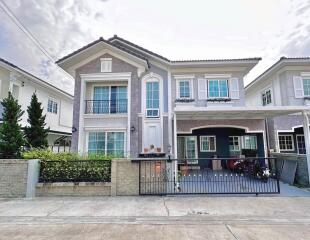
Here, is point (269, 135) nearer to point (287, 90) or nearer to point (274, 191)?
point (287, 90)

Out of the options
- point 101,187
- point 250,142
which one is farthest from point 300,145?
point 101,187

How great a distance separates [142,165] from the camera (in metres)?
7.89

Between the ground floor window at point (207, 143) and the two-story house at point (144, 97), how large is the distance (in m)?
2.00

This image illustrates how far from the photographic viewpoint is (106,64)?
42.0 ft

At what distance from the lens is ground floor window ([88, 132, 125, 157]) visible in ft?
40.5

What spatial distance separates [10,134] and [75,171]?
393 centimetres

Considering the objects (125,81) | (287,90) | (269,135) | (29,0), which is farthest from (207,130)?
(29,0)

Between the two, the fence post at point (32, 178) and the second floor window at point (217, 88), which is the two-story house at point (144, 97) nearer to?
the second floor window at point (217, 88)

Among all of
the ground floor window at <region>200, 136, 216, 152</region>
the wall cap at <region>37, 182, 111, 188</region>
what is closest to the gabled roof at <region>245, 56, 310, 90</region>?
the ground floor window at <region>200, 136, 216, 152</region>

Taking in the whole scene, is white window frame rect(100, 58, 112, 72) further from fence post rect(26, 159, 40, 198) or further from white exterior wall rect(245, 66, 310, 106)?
white exterior wall rect(245, 66, 310, 106)

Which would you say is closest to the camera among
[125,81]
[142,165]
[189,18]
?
[142,165]

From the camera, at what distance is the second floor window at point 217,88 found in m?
13.8

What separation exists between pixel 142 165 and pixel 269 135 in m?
11.1

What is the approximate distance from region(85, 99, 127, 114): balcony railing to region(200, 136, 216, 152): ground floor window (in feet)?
22.5
